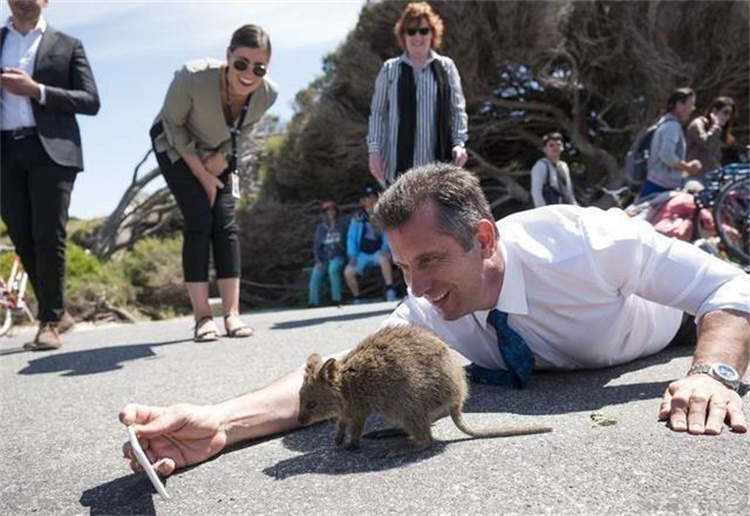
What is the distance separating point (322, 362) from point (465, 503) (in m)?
0.83

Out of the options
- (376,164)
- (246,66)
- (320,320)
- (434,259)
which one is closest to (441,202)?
(434,259)

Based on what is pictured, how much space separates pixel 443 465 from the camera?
227 centimetres

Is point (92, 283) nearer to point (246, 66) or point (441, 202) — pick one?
point (246, 66)

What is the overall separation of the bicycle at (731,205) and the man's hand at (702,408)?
16.4 feet

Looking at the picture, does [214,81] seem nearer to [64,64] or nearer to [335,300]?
[64,64]

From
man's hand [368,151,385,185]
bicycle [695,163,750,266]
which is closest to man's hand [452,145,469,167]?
man's hand [368,151,385,185]

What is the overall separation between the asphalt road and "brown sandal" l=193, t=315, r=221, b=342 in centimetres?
162

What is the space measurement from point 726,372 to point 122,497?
194 centimetres

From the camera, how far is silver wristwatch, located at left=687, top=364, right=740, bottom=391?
93.7 inches

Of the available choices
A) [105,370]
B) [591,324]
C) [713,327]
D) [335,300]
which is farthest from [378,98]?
[335,300]

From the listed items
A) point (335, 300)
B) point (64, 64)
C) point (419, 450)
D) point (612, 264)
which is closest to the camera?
point (419, 450)

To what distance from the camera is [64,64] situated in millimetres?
5551

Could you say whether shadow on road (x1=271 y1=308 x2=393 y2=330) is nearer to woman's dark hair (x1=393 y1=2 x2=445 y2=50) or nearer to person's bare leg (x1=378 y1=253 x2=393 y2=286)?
woman's dark hair (x1=393 y1=2 x2=445 y2=50)

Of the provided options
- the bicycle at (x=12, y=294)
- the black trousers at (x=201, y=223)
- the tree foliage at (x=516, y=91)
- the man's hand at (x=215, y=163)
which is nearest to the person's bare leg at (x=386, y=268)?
the tree foliage at (x=516, y=91)
